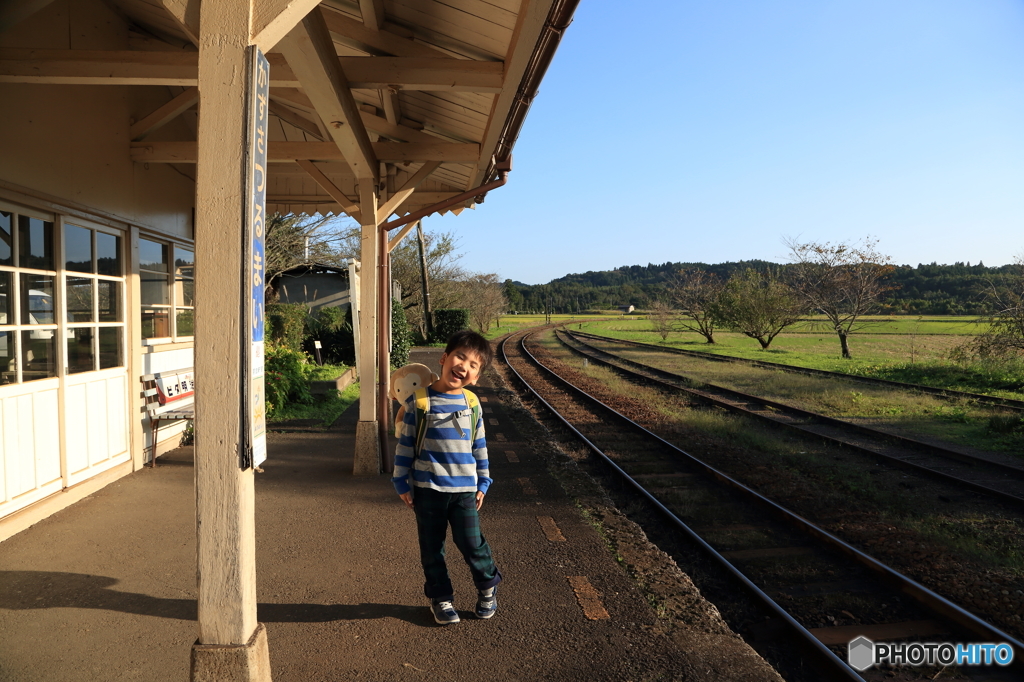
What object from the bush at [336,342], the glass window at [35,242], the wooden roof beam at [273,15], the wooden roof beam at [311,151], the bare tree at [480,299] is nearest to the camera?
the wooden roof beam at [273,15]

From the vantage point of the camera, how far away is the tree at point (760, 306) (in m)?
28.9

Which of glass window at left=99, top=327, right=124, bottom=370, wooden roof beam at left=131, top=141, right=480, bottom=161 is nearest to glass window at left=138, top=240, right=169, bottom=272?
glass window at left=99, top=327, right=124, bottom=370

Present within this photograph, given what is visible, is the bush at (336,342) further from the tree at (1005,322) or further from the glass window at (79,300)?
the tree at (1005,322)

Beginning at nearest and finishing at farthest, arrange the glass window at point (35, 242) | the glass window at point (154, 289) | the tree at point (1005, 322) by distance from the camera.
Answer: the glass window at point (35, 242) → the glass window at point (154, 289) → the tree at point (1005, 322)

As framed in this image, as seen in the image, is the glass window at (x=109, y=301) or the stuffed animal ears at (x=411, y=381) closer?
the stuffed animal ears at (x=411, y=381)

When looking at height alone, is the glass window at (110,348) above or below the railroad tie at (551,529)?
above

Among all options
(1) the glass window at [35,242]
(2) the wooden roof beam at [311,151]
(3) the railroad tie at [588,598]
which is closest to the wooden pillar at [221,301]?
(3) the railroad tie at [588,598]

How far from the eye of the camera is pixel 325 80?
405 cm

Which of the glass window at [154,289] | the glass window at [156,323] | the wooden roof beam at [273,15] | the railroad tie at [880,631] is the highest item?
the wooden roof beam at [273,15]

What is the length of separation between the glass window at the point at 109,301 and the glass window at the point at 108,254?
0.11 meters

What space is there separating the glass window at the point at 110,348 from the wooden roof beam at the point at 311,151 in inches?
67.7

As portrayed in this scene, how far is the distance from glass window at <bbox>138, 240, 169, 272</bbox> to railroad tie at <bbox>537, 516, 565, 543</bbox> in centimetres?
492

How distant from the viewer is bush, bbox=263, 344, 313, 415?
10242 mm

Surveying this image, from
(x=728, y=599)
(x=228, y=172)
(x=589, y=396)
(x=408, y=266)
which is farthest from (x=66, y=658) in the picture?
(x=408, y=266)
